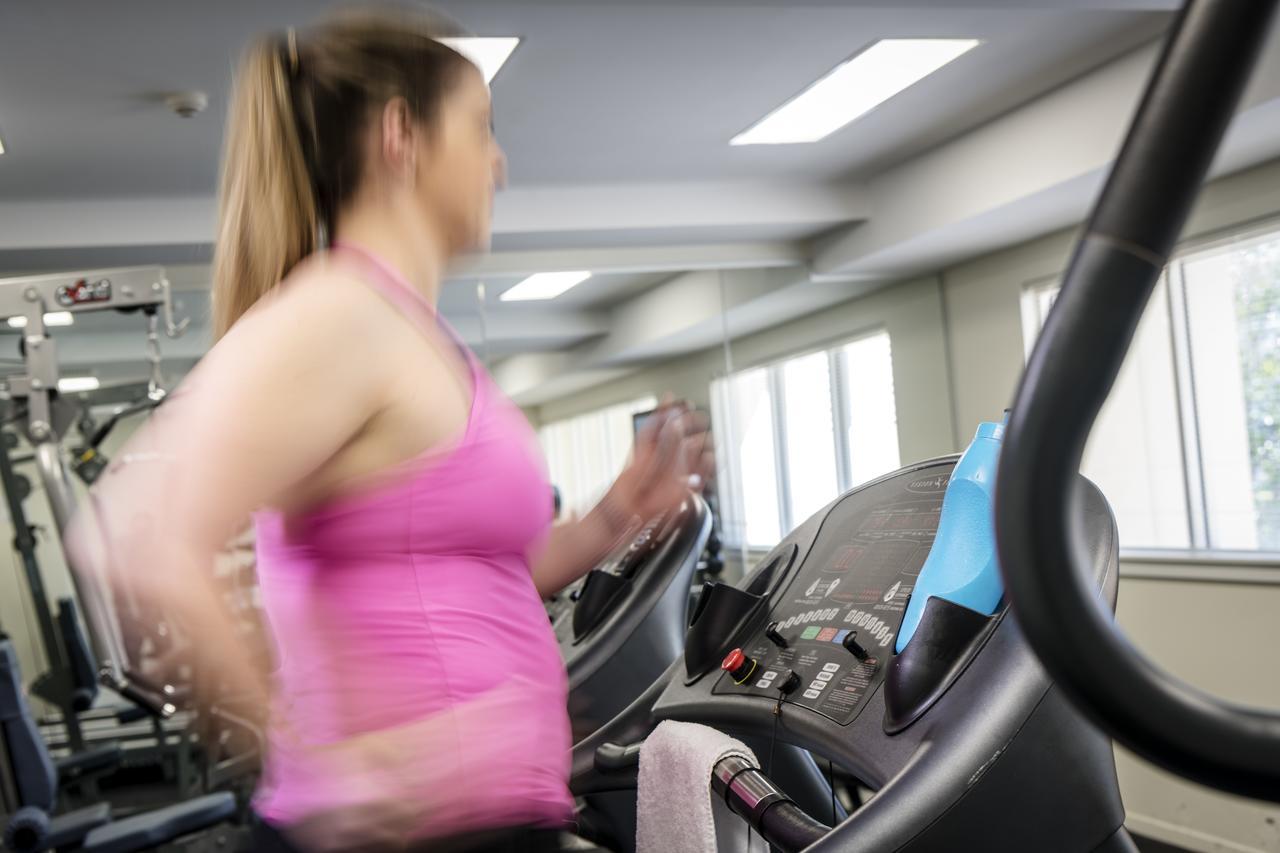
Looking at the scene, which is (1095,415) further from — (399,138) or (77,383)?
(77,383)

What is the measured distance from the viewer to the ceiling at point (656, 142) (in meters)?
3.09

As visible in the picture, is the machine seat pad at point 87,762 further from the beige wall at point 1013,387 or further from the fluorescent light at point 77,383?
the beige wall at point 1013,387

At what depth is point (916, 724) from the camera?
40.4 inches

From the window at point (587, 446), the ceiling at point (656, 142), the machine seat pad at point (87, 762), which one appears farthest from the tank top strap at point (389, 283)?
the window at point (587, 446)

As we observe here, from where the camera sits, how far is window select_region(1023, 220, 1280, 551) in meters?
3.69

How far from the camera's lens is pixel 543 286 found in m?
5.72

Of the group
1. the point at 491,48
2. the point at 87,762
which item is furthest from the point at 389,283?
the point at 87,762

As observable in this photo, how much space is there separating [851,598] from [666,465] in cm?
37

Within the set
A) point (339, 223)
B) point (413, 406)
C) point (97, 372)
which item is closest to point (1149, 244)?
point (413, 406)

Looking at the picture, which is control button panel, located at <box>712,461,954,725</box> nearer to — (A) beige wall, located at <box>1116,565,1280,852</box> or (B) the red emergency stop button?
(B) the red emergency stop button

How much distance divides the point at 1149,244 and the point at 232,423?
412 mm

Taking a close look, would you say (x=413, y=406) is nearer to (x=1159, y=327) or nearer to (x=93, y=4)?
(x=93, y=4)

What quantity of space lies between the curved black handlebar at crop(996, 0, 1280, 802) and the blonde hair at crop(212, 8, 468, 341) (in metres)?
0.46

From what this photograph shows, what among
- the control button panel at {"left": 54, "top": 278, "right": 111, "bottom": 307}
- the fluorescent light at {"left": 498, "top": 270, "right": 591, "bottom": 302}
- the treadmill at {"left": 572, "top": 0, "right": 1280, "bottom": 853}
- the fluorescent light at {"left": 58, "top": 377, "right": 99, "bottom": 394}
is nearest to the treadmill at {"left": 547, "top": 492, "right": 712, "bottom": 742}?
the treadmill at {"left": 572, "top": 0, "right": 1280, "bottom": 853}
